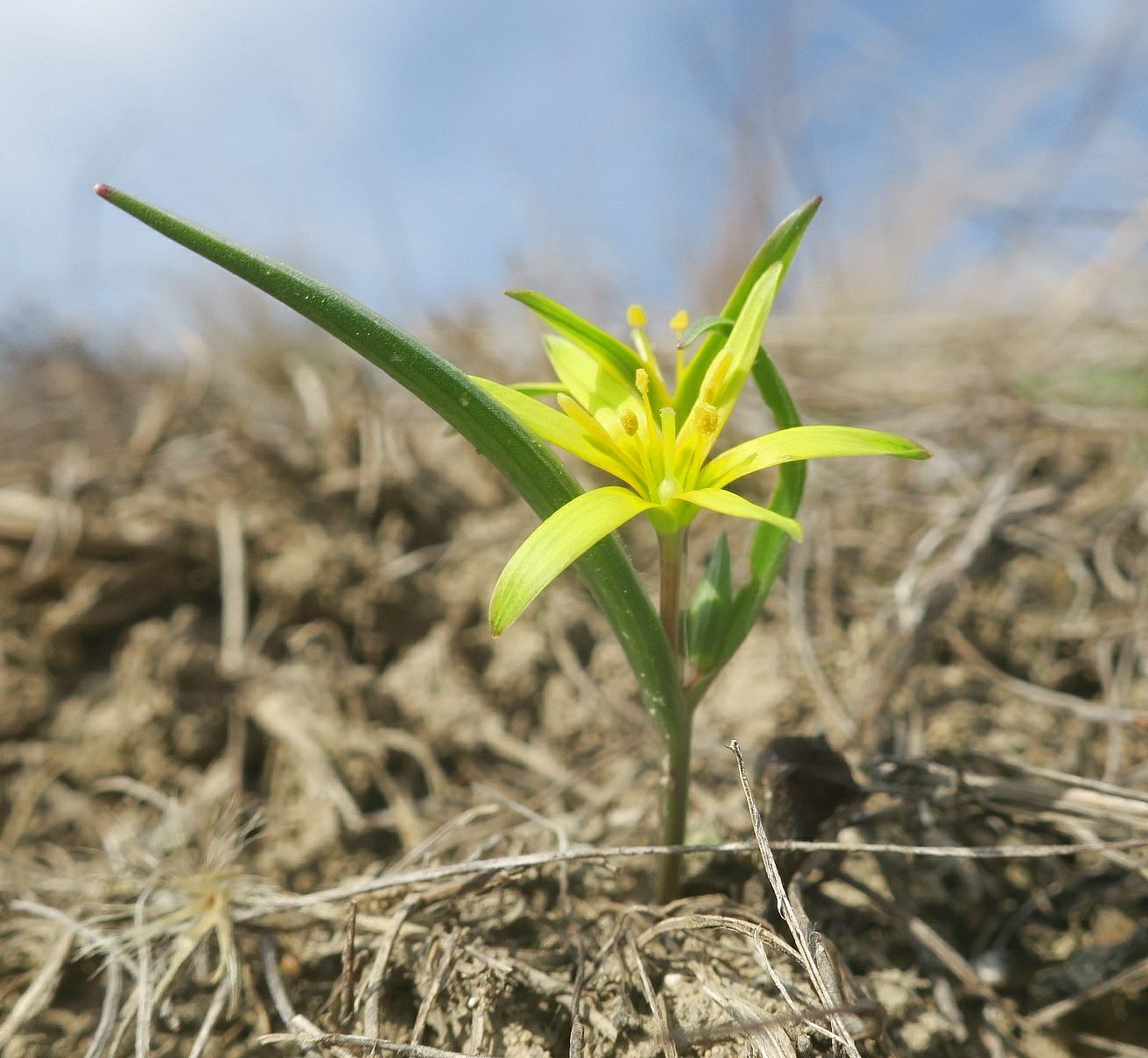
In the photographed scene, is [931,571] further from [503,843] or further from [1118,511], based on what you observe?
[503,843]

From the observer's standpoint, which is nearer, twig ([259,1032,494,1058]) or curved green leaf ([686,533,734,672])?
twig ([259,1032,494,1058])

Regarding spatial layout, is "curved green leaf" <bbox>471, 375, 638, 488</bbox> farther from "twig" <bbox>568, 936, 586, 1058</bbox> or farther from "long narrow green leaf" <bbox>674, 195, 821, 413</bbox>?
"twig" <bbox>568, 936, 586, 1058</bbox>

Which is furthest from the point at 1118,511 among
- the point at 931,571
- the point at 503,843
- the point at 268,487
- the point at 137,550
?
the point at 137,550

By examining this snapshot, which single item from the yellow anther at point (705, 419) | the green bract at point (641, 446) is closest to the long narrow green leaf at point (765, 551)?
the green bract at point (641, 446)

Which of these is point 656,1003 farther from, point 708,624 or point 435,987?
point 708,624

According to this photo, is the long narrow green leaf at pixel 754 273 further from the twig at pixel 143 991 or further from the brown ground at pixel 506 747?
the twig at pixel 143 991

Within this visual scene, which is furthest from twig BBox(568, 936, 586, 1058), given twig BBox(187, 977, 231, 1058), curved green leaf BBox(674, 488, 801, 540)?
curved green leaf BBox(674, 488, 801, 540)
